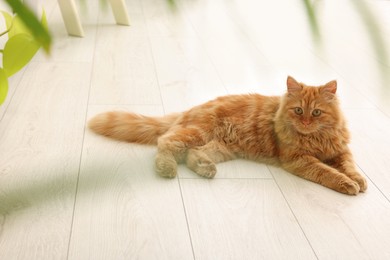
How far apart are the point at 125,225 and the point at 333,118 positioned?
84 cm

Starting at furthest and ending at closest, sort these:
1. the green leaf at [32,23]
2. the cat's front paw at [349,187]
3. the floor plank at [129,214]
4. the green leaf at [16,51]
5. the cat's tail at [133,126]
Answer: the cat's tail at [133,126]
the cat's front paw at [349,187]
the floor plank at [129,214]
the green leaf at [16,51]
the green leaf at [32,23]

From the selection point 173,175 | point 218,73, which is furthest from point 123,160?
point 218,73

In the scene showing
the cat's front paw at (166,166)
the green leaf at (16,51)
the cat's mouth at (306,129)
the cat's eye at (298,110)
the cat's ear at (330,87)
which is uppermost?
the green leaf at (16,51)


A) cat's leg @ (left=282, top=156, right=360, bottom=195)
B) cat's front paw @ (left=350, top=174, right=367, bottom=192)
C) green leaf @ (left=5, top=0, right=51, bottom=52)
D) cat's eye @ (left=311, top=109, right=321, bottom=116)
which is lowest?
cat's front paw @ (left=350, top=174, right=367, bottom=192)

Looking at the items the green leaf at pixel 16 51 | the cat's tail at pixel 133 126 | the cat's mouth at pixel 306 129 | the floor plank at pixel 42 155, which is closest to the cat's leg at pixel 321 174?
the cat's mouth at pixel 306 129

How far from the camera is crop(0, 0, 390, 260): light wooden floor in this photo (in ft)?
5.43

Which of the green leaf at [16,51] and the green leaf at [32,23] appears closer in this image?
the green leaf at [32,23]

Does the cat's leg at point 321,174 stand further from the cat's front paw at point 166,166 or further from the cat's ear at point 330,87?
the cat's front paw at point 166,166

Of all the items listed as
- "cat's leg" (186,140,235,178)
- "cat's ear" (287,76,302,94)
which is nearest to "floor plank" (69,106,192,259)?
"cat's leg" (186,140,235,178)

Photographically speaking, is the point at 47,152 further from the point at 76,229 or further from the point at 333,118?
the point at 333,118

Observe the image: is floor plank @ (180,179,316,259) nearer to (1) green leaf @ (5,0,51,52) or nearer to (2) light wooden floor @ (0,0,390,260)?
(2) light wooden floor @ (0,0,390,260)

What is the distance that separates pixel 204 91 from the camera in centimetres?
279

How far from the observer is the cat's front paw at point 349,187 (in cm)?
195

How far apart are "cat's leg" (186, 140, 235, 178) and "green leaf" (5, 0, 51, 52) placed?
1783 mm
